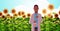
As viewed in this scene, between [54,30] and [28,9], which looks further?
[28,9]

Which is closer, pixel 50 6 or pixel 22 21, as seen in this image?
pixel 22 21

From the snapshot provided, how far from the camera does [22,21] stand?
602 centimetres

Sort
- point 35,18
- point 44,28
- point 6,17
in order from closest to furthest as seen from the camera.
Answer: point 35,18 < point 44,28 < point 6,17

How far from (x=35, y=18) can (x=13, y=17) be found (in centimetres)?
101

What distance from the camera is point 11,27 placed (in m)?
6.02

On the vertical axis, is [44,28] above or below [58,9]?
below

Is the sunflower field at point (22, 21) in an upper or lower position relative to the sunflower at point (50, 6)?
lower

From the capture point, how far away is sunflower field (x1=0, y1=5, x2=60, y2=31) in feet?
19.4

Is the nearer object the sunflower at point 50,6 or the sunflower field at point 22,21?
the sunflower field at point 22,21

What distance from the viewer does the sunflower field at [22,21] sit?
5898mm

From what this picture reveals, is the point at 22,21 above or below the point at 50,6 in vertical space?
below

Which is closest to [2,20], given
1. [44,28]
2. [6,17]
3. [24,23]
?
[6,17]

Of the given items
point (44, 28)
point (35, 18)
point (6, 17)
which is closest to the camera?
point (35, 18)

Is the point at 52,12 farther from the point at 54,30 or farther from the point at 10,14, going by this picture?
the point at 10,14
